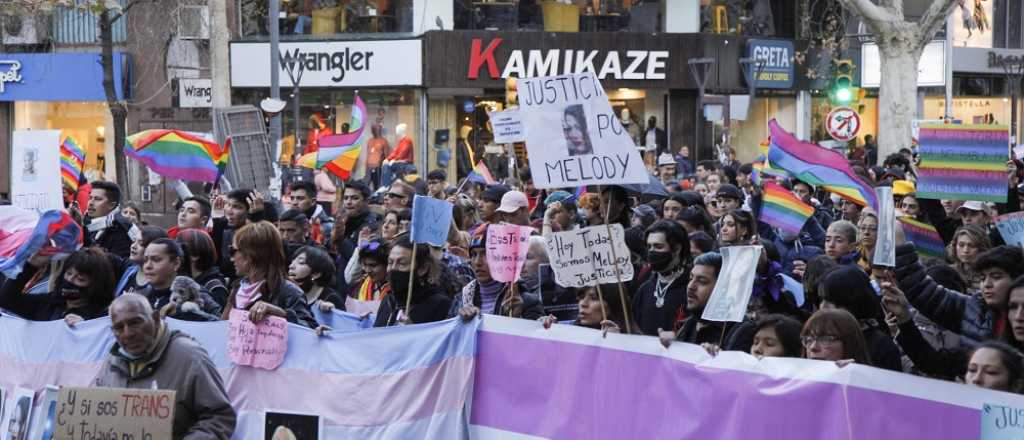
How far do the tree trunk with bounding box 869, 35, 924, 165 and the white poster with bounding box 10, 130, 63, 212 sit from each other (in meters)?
19.2

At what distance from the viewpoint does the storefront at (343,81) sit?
102ft

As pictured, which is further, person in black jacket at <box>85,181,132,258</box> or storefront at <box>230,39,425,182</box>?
storefront at <box>230,39,425,182</box>

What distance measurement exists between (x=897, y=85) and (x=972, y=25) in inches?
485

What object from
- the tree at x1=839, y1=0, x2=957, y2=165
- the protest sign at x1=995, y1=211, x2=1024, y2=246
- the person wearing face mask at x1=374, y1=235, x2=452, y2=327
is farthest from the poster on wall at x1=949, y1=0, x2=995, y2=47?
the person wearing face mask at x1=374, y1=235, x2=452, y2=327

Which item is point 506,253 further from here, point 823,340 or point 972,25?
point 972,25

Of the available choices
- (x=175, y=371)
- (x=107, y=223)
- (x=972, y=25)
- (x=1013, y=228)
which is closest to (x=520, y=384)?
(x=175, y=371)

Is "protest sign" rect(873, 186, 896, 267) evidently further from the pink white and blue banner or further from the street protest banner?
the street protest banner

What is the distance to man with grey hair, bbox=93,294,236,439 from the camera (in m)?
6.43

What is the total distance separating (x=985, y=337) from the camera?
699cm

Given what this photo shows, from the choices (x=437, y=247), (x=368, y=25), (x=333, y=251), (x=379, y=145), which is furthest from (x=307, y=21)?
(x=437, y=247)

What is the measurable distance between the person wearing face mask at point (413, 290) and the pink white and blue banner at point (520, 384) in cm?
27

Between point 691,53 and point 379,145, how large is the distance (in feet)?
23.1

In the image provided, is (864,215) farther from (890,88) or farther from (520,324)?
(890,88)

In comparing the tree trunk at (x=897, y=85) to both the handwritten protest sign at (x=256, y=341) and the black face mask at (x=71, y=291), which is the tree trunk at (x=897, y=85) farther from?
the handwritten protest sign at (x=256, y=341)
